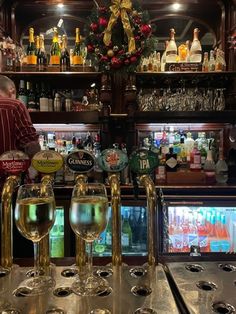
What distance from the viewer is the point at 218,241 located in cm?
303

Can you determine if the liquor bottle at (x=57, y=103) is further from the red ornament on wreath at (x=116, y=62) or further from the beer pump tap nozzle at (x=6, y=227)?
the beer pump tap nozzle at (x=6, y=227)

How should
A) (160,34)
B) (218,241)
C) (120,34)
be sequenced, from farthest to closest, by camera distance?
(160,34), (218,241), (120,34)

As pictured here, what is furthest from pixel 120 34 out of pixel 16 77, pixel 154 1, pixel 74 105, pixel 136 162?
pixel 136 162

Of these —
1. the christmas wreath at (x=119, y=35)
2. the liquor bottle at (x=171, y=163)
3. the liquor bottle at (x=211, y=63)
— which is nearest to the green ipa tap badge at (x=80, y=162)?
the christmas wreath at (x=119, y=35)

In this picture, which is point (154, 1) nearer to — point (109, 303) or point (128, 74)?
point (128, 74)

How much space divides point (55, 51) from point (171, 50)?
1.06m

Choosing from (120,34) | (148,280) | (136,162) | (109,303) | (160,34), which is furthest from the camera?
(160,34)

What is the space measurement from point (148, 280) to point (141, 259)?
273 mm

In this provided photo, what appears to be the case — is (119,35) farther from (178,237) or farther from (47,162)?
(47,162)

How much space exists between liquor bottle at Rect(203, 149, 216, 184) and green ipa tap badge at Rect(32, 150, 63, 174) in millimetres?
2274

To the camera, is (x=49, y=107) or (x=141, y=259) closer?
(x=141, y=259)

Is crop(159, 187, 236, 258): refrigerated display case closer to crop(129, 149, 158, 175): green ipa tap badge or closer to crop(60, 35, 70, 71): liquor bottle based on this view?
crop(60, 35, 70, 71): liquor bottle

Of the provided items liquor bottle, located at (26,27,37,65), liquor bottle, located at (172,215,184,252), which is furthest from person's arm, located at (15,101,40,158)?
liquor bottle, located at (172,215,184,252)

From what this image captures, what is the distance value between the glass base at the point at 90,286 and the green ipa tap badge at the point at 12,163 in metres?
0.34
